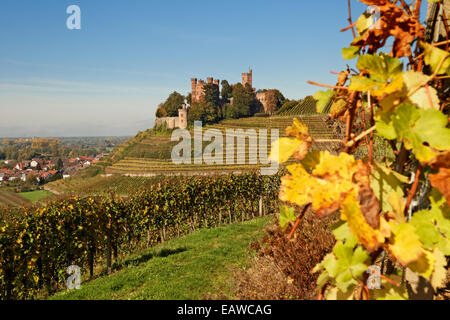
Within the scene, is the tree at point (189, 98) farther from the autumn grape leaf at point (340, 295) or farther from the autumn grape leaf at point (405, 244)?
the autumn grape leaf at point (405, 244)

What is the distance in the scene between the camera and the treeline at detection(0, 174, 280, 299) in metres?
6.04

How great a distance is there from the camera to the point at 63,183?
193 feet

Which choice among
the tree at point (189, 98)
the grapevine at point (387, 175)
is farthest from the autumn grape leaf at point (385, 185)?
the tree at point (189, 98)

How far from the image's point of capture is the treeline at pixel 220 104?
227 feet

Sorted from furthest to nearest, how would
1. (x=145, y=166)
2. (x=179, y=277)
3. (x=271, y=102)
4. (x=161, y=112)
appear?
(x=161, y=112), (x=271, y=102), (x=145, y=166), (x=179, y=277)

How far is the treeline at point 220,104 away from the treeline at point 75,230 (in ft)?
188

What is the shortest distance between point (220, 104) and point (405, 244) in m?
78.9

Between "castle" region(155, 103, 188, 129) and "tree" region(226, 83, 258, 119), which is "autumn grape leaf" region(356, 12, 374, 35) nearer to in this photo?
"castle" region(155, 103, 188, 129)

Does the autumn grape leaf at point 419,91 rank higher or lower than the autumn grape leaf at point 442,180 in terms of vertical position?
higher

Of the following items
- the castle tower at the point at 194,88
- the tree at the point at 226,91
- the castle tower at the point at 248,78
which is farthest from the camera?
the castle tower at the point at 248,78

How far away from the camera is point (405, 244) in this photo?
504 mm

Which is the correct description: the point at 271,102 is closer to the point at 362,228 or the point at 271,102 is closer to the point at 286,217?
the point at 286,217

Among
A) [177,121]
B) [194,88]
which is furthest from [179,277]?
[194,88]

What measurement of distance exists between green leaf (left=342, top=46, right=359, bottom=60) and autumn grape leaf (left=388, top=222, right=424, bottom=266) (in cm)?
37
